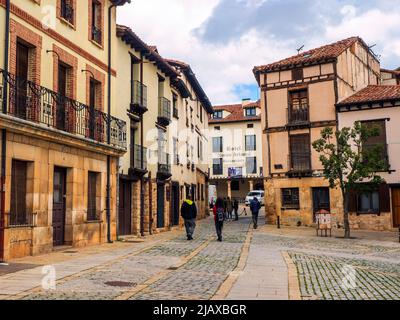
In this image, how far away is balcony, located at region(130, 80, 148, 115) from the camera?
19766mm

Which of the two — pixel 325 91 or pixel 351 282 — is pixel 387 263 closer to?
pixel 351 282

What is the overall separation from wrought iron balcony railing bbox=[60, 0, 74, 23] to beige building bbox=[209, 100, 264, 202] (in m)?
39.9

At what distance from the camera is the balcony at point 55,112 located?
1166cm

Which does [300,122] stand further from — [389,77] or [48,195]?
[48,195]

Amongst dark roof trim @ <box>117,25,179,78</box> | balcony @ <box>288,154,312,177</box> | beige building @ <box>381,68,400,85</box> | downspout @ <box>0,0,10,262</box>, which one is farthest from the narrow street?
beige building @ <box>381,68,400,85</box>

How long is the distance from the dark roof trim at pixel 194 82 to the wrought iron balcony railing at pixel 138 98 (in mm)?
8323

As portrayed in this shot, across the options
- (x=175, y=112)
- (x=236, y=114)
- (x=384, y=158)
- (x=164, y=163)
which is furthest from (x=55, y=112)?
(x=236, y=114)

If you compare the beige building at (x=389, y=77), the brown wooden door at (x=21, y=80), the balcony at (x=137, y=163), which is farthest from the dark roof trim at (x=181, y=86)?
the beige building at (x=389, y=77)

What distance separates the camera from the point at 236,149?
2238 inches

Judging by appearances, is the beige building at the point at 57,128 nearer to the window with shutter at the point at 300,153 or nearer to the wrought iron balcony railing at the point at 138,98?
the wrought iron balcony railing at the point at 138,98

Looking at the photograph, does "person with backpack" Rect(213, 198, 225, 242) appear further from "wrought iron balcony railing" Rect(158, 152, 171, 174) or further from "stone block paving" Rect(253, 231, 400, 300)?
"wrought iron balcony railing" Rect(158, 152, 171, 174)

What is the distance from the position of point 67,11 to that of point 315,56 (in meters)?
16.1

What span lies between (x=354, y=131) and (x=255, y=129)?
1330 inches

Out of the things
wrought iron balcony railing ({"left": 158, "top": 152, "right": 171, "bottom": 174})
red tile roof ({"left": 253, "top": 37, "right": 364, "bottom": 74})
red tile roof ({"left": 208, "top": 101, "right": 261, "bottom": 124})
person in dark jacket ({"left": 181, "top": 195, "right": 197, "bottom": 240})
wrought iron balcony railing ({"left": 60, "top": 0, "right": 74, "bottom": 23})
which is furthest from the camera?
red tile roof ({"left": 208, "top": 101, "right": 261, "bottom": 124})
